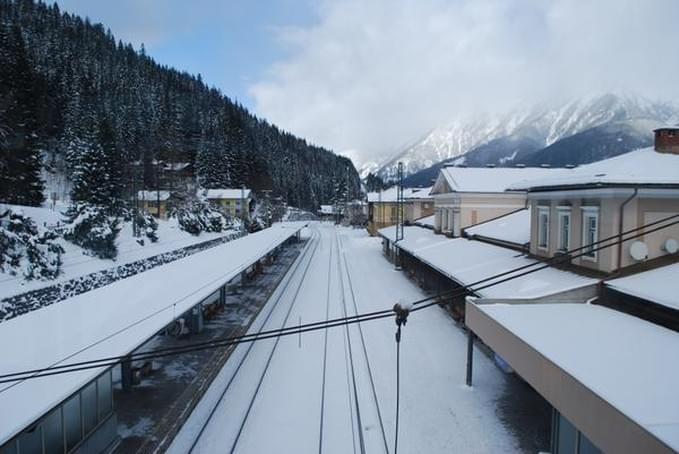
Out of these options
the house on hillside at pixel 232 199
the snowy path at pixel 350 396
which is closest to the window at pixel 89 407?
the snowy path at pixel 350 396

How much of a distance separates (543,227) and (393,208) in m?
41.6

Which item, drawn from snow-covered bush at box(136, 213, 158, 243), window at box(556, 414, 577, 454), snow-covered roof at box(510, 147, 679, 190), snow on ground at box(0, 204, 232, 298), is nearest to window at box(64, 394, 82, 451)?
window at box(556, 414, 577, 454)

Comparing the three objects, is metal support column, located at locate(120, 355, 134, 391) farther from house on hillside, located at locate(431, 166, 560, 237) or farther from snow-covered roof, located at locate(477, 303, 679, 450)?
house on hillside, located at locate(431, 166, 560, 237)

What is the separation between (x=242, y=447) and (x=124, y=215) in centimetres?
2989

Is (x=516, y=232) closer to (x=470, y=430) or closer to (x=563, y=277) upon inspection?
(x=563, y=277)

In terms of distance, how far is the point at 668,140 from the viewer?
12562 mm

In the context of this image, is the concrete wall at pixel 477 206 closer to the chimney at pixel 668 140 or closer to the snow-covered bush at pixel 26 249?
the chimney at pixel 668 140

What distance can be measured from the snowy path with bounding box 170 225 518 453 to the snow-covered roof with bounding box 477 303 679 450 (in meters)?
2.66

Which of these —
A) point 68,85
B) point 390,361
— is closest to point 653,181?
point 390,361

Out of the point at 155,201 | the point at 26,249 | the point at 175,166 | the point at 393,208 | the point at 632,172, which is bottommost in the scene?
the point at 26,249

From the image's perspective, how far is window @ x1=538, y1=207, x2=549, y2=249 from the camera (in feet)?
46.2

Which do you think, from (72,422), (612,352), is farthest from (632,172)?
(72,422)

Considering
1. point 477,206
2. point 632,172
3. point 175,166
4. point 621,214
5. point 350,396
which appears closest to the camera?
point 621,214

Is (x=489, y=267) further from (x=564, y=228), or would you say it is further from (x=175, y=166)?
(x=175, y=166)
